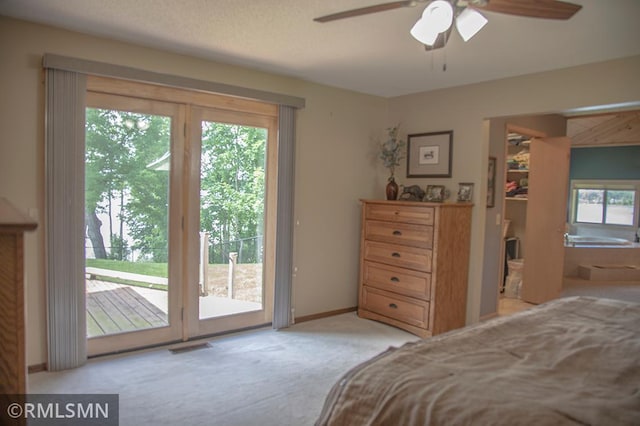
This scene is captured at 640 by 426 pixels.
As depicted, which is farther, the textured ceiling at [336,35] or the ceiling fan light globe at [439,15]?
the textured ceiling at [336,35]

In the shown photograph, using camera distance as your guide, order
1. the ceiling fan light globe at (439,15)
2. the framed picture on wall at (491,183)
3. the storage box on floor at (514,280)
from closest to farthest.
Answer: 1. the ceiling fan light globe at (439,15)
2. the framed picture on wall at (491,183)
3. the storage box on floor at (514,280)

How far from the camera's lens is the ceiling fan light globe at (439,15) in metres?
1.82

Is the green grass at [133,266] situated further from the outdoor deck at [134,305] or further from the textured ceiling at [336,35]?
the textured ceiling at [336,35]

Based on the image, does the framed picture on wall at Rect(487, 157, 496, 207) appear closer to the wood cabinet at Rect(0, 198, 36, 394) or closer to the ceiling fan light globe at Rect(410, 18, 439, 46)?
the ceiling fan light globe at Rect(410, 18, 439, 46)

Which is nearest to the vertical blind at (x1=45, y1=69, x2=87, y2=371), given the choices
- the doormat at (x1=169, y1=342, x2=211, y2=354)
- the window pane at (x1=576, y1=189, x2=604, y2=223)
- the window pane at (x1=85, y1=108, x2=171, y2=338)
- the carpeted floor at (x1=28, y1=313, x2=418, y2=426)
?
the window pane at (x1=85, y1=108, x2=171, y2=338)

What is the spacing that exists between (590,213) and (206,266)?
28.7 feet

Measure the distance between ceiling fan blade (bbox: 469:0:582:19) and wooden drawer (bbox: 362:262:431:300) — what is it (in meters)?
2.44

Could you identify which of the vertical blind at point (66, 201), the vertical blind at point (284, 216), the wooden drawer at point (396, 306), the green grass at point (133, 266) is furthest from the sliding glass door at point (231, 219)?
the wooden drawer at point (396, 306)

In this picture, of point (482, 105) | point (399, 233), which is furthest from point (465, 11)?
point (399, 233)

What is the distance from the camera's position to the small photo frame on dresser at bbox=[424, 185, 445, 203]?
4.28 m

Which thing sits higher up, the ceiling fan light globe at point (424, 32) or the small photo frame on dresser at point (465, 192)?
the ceiling fan light globe at point (424, 32)

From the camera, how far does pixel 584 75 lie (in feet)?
10.9

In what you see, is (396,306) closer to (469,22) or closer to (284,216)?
(284,216)

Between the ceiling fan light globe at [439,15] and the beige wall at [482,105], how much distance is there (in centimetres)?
207
